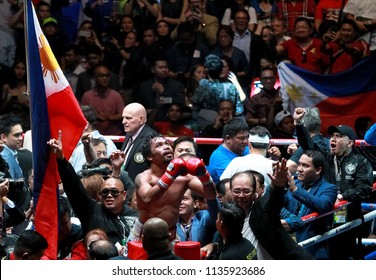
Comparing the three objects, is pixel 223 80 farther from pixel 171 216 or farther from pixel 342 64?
pixel 171 216

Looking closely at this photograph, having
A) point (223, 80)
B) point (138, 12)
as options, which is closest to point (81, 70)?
point (138, 12)

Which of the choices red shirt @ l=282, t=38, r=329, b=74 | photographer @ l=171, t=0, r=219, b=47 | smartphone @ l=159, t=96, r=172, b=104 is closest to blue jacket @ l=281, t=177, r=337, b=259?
smartphone @ l=159, t=96, r=172, b=104

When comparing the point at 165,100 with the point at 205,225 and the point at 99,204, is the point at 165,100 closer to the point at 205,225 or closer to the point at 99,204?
the point at 99,204

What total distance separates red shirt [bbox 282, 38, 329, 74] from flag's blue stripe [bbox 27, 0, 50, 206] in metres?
5.75

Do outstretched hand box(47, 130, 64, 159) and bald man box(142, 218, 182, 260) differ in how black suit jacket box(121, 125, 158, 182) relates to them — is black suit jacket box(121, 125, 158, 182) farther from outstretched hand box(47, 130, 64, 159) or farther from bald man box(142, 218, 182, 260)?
bald man box(142, 218, 182, 260)

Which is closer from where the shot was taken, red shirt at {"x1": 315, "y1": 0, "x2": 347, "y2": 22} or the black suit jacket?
the black suit jacket

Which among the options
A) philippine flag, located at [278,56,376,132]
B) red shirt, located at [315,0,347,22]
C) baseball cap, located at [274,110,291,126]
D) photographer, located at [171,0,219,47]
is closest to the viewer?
baseball cap, located at [274,110,291,126]

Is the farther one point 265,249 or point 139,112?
point 139,112

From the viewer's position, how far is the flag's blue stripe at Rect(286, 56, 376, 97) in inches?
604

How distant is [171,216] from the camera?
34.9 feet

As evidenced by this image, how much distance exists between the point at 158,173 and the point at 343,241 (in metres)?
1.71

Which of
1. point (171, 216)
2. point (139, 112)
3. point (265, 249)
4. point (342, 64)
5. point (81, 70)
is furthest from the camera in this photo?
point (81, 70)

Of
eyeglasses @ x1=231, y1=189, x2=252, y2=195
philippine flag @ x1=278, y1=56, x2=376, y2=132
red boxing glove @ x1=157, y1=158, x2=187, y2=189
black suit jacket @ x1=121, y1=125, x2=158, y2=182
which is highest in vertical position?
red boxing glove @ x1=157, y1=158, x2=187, y2=189

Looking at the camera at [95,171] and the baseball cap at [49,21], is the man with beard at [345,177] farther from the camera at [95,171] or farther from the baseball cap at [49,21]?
the baseball cap at [49,21]
